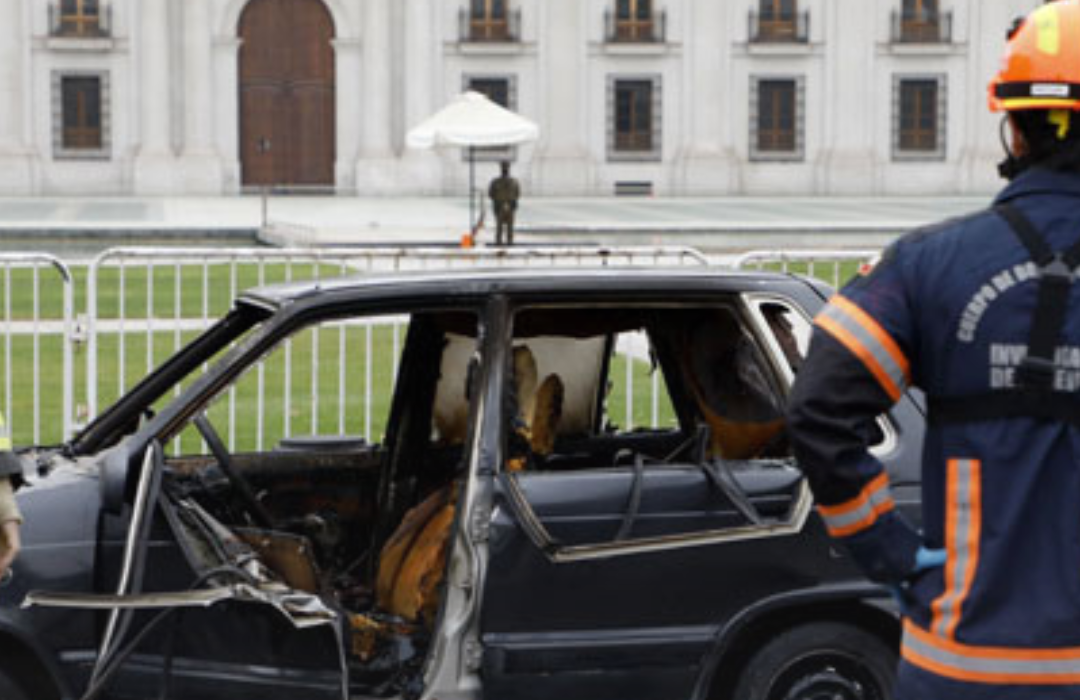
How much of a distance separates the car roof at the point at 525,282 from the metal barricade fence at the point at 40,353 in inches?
188

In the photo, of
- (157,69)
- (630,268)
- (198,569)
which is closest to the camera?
(198,569)

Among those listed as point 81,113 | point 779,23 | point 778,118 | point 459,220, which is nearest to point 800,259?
point 459,220

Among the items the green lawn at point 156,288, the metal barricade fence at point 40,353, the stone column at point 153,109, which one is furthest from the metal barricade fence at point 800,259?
the stone column at point 153,109

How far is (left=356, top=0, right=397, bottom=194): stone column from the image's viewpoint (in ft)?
171

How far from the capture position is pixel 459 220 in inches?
1631

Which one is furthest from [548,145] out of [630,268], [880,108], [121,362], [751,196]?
[630,268]

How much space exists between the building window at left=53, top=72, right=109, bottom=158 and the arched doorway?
3418mm

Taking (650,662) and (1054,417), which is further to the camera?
(650,662)

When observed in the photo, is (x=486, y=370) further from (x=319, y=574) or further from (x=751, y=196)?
(x=751, y=196)

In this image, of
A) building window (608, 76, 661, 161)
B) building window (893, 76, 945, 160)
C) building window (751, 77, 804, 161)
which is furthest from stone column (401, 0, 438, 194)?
building window (893, 76, 945, 160)

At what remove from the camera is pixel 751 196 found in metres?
54.2

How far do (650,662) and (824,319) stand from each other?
90.2 inches

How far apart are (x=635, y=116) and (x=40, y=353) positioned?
42.4 metres

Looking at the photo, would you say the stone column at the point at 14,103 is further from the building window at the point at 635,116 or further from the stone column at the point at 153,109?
the building window at the point at 635,116
